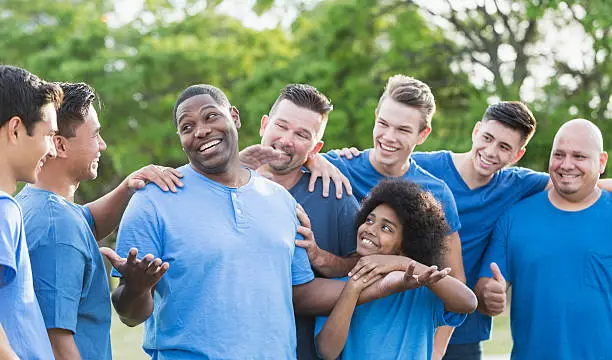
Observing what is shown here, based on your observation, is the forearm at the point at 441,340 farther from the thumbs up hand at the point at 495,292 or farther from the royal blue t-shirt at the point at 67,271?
the royal blue t-shirt at the point at 67,271

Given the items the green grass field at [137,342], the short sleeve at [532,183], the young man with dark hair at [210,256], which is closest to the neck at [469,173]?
the short sleeve at [532,183]

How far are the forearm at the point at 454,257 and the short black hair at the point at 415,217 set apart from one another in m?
0.24

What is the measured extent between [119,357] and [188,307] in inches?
384

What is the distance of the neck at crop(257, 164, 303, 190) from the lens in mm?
4320

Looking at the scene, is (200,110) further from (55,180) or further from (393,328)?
(393,328)

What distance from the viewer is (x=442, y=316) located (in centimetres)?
409

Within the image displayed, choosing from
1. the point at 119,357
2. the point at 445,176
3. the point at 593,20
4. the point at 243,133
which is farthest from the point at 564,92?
the point at 445,176

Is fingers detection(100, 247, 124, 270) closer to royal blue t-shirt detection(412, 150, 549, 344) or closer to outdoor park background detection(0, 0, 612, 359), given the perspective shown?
royal blue t-shirt detection(412, 150, 549, 344)

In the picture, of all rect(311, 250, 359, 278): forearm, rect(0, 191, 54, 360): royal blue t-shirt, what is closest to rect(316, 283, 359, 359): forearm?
rect(311, 250, 359, 278): forearm

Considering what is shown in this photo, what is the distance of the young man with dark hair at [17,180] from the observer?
9.09 feet

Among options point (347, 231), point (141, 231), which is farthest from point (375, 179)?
point (141, 231)

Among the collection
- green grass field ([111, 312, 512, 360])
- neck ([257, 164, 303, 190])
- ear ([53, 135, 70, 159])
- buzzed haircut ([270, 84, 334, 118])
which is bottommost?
green grass field ([111, 312, 512, 360])

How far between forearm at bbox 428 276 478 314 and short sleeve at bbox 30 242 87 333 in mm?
1626

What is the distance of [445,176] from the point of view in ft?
17.0
